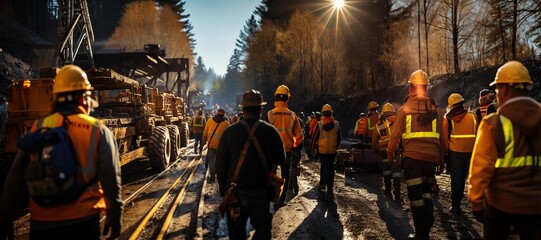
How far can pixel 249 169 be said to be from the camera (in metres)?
3.65

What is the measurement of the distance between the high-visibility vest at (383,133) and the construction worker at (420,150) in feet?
10.8

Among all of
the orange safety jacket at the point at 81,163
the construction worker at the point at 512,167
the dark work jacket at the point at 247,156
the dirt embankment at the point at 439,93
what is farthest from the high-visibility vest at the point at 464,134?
the dirt embankment at the point at 439,93

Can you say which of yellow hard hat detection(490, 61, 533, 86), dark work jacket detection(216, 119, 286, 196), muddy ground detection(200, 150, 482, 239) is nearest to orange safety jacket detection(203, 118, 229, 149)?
muddy ground detection(200, 150, 482, 239)

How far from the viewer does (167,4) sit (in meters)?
54.7

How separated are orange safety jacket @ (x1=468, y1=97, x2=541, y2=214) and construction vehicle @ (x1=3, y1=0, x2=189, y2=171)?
7.27 meters

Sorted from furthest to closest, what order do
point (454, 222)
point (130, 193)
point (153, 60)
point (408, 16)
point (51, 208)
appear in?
1. point (408, 16)
2. point (153, 60)
3. point (130, 193)
4. point (454, 222)
5. point (51, 208)

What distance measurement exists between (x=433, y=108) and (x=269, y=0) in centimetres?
4790

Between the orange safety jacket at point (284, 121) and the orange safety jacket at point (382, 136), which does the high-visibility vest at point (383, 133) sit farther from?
the orange safety jacket at point (284, 121)

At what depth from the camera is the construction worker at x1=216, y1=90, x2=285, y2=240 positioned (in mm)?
3645

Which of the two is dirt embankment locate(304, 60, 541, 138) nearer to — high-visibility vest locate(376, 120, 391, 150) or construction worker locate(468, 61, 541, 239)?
high-visibility vest locate(376, 120, 391, 150)

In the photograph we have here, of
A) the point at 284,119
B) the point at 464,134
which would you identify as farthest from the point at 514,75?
the point at 284,119

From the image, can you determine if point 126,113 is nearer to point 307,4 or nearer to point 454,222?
point 454,222

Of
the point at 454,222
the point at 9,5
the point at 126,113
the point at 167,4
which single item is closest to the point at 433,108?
the point at 454,222

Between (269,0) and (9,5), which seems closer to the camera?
(9,5)
